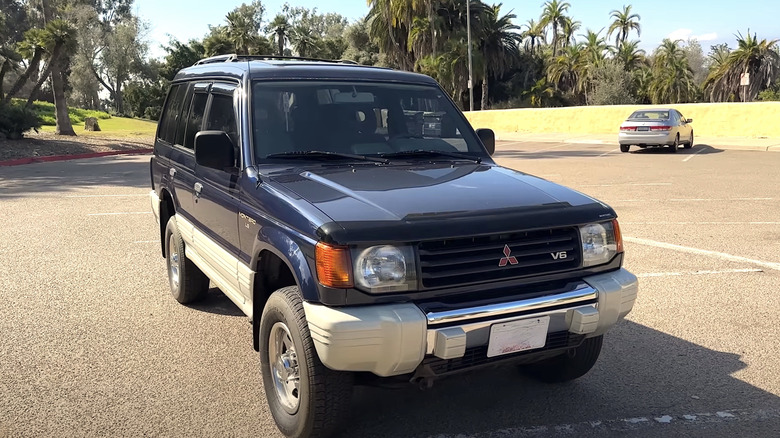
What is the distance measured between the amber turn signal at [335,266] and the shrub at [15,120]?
22674 millimetres

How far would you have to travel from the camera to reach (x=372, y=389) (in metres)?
4.14

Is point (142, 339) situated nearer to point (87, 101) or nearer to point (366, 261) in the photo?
point (366, 261)

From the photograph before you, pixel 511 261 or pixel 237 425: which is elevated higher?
pixel 511 261

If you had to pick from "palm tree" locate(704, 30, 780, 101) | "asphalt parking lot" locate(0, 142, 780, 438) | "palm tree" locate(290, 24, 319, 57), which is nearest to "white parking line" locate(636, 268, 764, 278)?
"asphalt parking lot" locate(0, 142, 780, 438)

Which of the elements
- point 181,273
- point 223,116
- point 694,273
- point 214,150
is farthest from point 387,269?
point 694,273

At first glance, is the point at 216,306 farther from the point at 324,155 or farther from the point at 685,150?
the point at 685,150

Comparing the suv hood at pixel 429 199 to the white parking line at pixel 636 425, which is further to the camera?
the white parking line at pixel 636 425

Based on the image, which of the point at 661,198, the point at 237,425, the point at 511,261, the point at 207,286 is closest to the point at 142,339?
the point at 207,286

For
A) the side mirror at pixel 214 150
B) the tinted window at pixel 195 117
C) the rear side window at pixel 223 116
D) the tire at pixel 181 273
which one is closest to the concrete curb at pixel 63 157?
the tire at pixel 181 273

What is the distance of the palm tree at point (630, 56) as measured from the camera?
55.0 meters

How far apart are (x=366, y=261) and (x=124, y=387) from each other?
2038mm

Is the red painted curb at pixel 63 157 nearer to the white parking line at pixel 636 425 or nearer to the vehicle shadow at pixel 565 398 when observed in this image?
the vehicle shadow at pixel 565 398

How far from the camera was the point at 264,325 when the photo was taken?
364cm

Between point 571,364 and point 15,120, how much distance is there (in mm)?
22879
